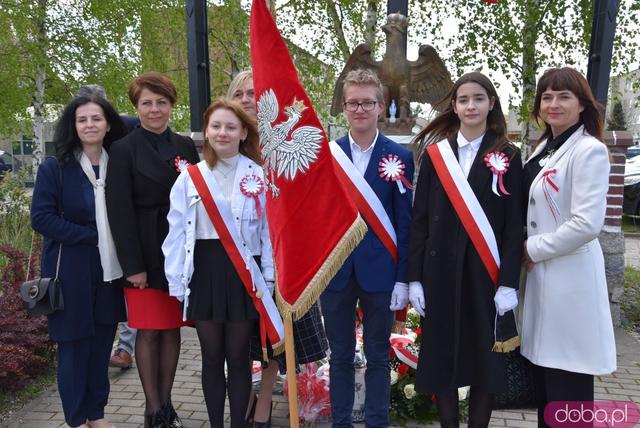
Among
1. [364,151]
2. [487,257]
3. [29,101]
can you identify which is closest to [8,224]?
[29,101]

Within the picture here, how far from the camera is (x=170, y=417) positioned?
319 centimetres

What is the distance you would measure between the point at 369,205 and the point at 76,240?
151 centimetres

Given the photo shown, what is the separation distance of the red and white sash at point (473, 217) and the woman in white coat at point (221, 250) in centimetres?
94

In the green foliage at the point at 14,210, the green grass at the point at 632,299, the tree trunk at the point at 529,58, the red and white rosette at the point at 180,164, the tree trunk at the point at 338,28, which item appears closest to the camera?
the red and white rosette at the point at 180,164

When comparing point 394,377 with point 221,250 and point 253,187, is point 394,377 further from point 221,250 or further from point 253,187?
point 253,187

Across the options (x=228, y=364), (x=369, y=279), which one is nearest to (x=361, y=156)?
(x=369, y=279)

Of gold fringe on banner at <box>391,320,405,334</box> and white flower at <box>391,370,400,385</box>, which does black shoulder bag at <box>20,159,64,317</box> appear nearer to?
gold fringe on banner at <box>391,320,405,334</box>

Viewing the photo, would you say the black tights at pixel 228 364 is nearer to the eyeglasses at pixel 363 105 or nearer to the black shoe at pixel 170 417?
the black shoe at pixel 170 417

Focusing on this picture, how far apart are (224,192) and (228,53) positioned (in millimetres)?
9345

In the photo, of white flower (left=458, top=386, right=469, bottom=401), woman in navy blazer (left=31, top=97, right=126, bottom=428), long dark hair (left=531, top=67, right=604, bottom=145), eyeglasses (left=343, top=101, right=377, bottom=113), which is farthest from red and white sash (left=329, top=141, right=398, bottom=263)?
woman in navy blazer (left=31, top=97, right=126, bottom=428)

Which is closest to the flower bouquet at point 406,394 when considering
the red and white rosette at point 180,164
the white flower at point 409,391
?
the white flower at point 409,391

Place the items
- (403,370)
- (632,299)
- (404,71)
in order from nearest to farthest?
(403,370), (404,71), (632,299)

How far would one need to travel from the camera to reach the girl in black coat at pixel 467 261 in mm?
2479

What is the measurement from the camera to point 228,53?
450 inches
